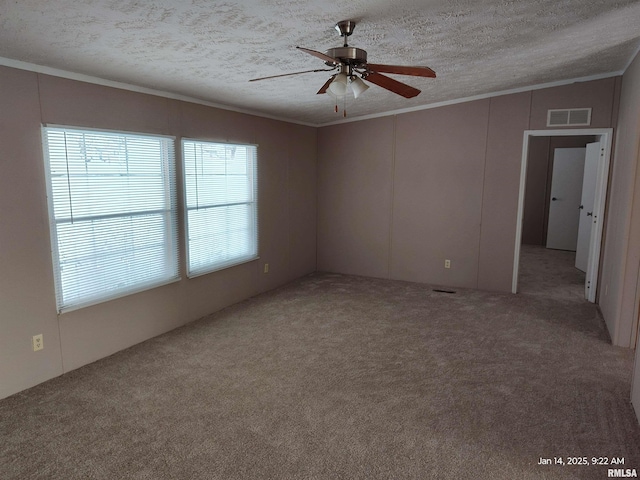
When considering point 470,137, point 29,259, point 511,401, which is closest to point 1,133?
point 29,259

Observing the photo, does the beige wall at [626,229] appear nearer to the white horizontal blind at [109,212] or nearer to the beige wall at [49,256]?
the beige wall at [49,256]

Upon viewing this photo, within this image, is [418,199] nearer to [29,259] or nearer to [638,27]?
[638,27]

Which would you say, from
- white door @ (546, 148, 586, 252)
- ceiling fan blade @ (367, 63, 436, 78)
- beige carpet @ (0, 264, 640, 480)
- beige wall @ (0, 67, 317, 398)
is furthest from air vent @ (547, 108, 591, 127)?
beige wall @ (0, 67, 317, 398)

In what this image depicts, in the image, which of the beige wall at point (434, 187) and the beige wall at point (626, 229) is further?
the beige wall at point (434, 187)

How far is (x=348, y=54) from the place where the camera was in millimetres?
2418

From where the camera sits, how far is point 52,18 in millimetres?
2082

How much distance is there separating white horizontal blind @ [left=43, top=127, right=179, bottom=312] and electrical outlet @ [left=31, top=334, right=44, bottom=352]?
24cm

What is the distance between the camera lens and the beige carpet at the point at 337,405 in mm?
2250

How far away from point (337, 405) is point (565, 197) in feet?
23.4

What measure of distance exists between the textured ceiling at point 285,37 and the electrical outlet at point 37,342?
192 cm

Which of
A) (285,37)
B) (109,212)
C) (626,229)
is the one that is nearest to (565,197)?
(626,229)

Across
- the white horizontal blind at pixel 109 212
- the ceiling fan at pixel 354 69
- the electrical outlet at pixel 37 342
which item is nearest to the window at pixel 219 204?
the white horizontal blind at pixel 109 212

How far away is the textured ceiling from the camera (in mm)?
2139

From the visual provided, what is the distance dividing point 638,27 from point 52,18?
386cm
